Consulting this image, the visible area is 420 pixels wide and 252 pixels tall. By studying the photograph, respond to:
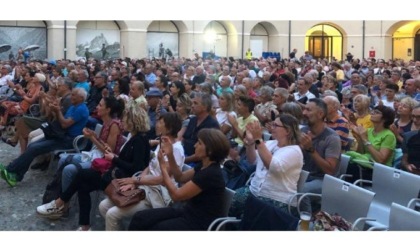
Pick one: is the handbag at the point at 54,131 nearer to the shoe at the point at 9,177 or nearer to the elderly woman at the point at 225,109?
the shoe at the point at 9,177

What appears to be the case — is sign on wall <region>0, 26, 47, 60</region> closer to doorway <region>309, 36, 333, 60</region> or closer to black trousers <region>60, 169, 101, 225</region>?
doorway <region>309, 36, 333, 60</region>

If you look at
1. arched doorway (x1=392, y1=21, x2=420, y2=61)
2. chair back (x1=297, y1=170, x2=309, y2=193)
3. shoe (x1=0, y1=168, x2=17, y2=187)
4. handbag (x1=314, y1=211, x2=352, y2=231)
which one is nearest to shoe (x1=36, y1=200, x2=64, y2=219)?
shoe (x1=0, y1=168, x2=17, y2=187)

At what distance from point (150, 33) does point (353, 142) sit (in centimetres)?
2419

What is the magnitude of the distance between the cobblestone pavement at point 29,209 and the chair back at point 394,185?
279cm

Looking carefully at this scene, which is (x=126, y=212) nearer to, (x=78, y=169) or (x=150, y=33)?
(x=78, y=169)

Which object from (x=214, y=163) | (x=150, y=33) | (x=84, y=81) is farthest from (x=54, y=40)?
(x=214, y=163)

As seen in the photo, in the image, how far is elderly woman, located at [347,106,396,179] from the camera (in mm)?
5552

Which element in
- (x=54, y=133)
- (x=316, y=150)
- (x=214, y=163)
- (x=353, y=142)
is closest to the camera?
(x=214, y=163)

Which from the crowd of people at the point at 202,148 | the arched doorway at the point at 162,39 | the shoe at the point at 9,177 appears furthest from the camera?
the arched doorway at the point at 162,39

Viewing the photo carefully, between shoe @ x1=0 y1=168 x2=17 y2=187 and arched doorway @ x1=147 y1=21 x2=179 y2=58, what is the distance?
2242cm

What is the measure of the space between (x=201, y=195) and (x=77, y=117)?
3.63 meters

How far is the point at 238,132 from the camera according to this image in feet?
21.0

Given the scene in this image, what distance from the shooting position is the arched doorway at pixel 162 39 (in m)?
29.2

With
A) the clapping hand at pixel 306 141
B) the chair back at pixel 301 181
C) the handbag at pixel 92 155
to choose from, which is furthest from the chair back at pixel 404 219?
the handbag at pixel 92 155
